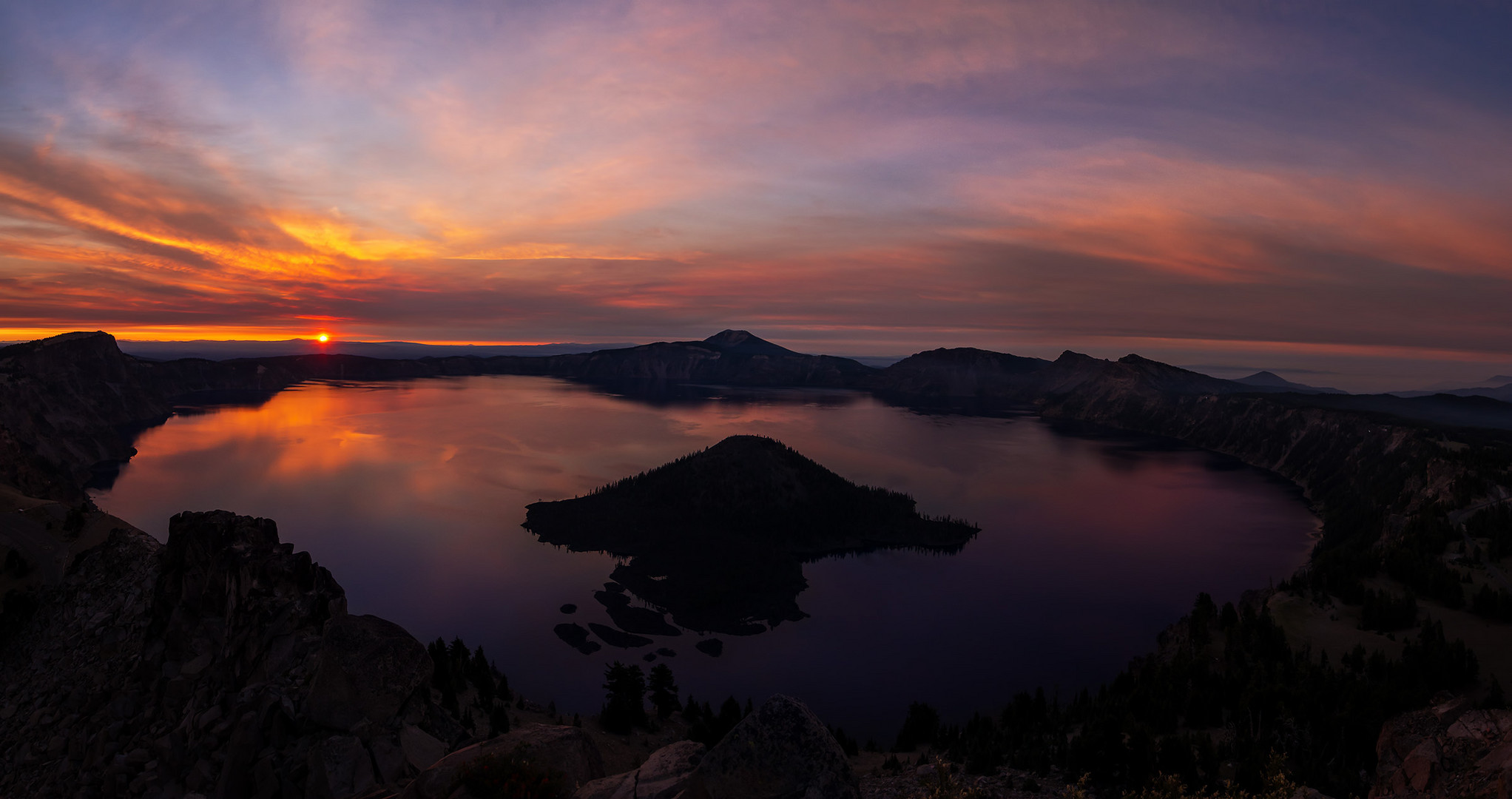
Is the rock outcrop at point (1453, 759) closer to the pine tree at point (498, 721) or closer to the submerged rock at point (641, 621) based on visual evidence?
the pine tree at point (498, 721)

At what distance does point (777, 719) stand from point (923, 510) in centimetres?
13905

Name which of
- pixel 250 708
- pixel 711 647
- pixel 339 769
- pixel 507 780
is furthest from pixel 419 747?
pixel 711 647

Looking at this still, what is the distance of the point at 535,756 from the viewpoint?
838 inches

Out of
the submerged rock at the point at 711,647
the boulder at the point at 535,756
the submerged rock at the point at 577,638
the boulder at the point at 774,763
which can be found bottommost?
the submerged rock at the point at 711,647

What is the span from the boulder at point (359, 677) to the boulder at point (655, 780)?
14.8 meters

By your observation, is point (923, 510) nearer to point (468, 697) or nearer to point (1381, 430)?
point (468, 697)

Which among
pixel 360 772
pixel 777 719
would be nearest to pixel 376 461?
pixel 360 772

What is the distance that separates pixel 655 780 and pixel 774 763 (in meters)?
3.94

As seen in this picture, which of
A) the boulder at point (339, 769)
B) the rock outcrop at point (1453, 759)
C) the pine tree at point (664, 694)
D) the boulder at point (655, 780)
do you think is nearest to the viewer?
the rock outcrop at point (1453, 759)

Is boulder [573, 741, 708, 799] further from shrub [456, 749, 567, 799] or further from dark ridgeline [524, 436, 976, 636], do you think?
dark ridgeline [524, 436, 976, 636]

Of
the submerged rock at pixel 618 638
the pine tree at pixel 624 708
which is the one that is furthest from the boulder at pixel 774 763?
the submerged rock at pixel 618 638

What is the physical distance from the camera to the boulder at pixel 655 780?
19547 mm

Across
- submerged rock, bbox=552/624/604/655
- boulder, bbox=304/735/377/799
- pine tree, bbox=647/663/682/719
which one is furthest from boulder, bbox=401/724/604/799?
submerged rock, bbox=552/624/604/655

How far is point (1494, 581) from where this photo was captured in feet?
198
